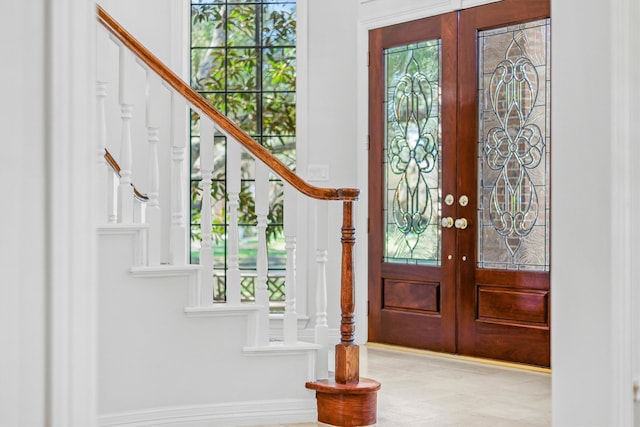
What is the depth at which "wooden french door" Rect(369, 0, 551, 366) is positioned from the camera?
194 inches

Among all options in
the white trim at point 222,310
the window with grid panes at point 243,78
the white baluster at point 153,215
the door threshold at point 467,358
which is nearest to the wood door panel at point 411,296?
the door threshold at point 467,358

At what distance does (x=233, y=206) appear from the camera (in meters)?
3.63

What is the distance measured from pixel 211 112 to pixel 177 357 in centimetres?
106

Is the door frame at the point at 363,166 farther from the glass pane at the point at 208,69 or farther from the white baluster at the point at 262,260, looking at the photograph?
the white baluster at the point at 262,260

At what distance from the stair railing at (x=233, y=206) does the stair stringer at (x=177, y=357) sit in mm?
64

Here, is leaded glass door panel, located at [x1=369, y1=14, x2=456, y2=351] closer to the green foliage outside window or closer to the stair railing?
the green foliage outside window

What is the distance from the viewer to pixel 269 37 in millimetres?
5852
